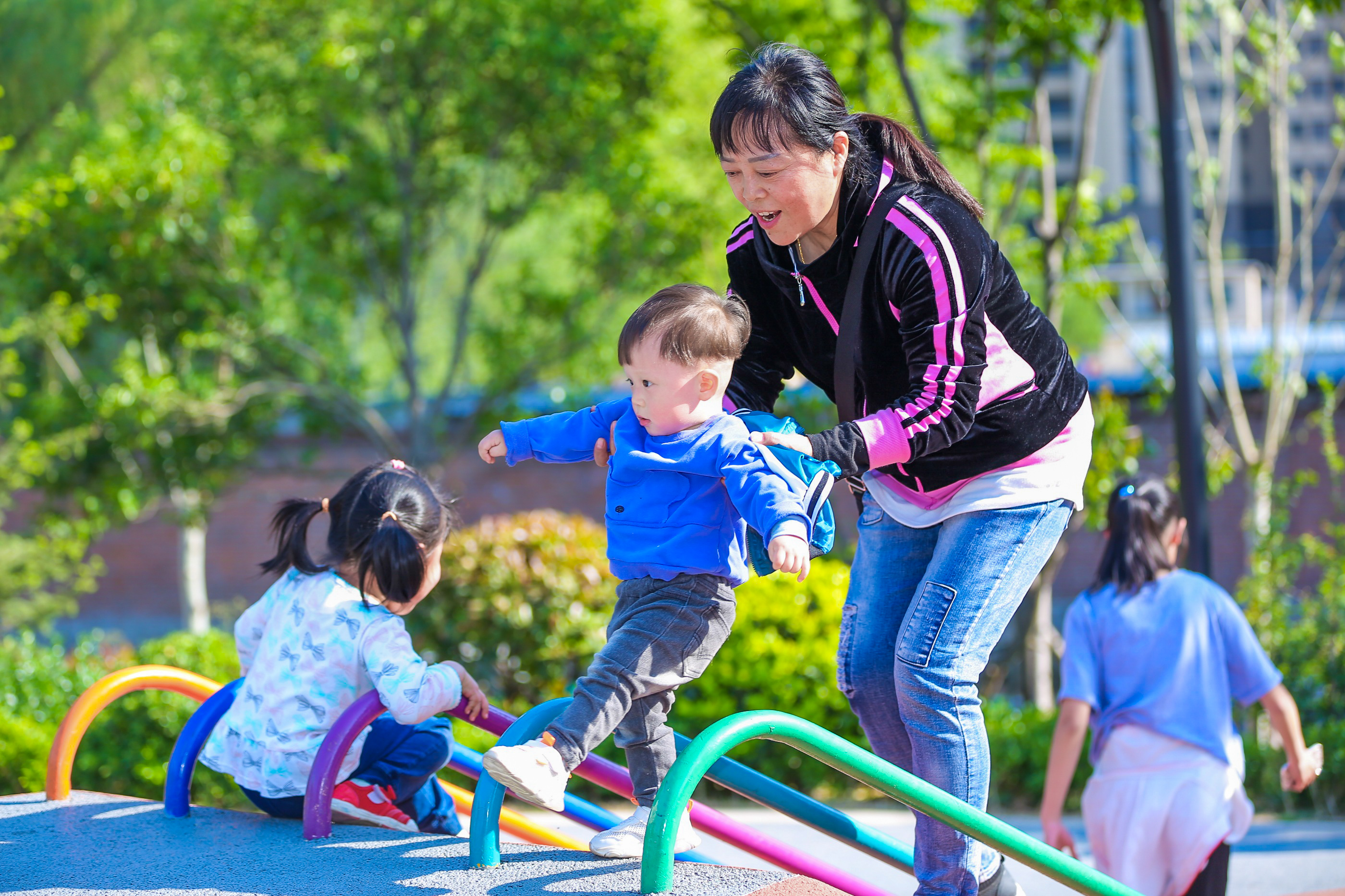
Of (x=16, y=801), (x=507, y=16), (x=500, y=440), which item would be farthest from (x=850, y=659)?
(x=507, y=16)

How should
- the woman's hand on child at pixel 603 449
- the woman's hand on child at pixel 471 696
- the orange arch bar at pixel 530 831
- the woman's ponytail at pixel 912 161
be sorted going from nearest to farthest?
the woman's ponytail at pixel 912 161 → the woman's hand on child at pixel 603 449 → the woman's hand on child at pixel 471 696 → the orange arch bar at pixel 530 831

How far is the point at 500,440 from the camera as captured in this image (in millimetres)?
2578

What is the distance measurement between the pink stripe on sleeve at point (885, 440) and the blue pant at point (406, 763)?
1.40 metres

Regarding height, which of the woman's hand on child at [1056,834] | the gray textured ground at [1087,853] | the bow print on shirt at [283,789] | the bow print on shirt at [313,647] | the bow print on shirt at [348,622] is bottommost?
the gray textured ground at [1087,853]

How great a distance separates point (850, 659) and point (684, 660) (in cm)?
34

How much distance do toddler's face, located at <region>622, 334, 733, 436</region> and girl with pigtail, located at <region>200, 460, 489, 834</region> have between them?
77cm

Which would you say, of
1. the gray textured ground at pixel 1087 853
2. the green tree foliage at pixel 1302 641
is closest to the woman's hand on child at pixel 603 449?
the gray textured ground at pixel 1087 853

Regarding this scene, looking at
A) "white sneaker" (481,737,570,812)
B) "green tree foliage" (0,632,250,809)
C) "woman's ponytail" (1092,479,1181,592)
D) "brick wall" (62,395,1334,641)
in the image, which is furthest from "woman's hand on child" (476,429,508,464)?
"brick wall" (62,395,1334,641)

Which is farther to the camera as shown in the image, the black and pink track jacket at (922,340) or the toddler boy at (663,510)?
the toddler boy at (663,510)

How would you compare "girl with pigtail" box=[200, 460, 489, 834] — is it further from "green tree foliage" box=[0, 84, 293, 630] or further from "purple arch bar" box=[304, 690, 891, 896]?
"green tree foliage" box=[0, 84, 293, 630]

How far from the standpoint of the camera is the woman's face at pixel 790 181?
2.29 meters

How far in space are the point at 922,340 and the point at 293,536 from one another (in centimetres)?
166

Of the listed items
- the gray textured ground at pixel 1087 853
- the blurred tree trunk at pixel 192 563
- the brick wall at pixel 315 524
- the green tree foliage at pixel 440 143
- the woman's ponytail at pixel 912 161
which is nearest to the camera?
the woman's ponytail at pixel 912 161

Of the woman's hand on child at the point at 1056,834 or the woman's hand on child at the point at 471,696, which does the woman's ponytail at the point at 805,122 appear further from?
the woman's hand on child at the point at 1056,834
